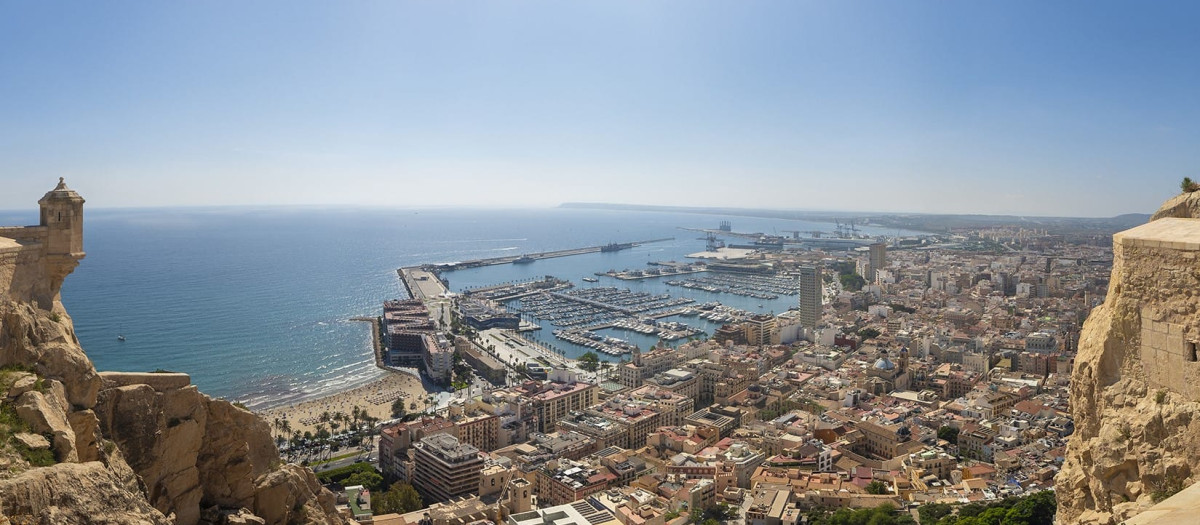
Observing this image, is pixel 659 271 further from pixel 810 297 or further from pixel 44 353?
pixel 44 353

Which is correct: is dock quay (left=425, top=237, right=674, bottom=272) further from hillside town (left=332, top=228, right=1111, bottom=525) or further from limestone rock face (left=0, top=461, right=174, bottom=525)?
limestone rock face (left=0, top=461, right=174, bottom=525)

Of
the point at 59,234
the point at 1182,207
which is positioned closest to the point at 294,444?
the point at 59,234

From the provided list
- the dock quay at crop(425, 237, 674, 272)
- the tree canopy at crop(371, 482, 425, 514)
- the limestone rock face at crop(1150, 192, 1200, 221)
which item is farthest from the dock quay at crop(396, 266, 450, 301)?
the limestone rock face at crop(1150, 192, 1200, 221)

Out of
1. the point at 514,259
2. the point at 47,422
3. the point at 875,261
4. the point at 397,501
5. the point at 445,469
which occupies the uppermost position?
the point at 47,422

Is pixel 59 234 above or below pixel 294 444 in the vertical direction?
above

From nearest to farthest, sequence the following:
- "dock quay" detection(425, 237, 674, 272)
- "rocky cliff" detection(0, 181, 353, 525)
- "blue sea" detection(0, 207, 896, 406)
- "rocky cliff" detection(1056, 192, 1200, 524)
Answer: "rocky cliff" detection(1056, 192, 1200, 524) → "rocky cliff" detection(0, 181, 353, 525) → "blue sea" detection(0, 207, 896, 406) → "dock quay" detection(425, 237, 674, 272)

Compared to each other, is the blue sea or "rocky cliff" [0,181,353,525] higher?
"rocky cliff" [0,181,353,525]
